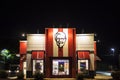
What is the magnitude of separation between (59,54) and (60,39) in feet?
7.38

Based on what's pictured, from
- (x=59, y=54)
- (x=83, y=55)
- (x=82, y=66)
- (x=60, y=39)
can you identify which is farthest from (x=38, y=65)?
(x=83, y=55)

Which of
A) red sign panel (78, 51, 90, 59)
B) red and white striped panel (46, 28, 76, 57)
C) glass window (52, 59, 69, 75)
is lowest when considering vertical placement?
glass window (52, 59, 69, 75)

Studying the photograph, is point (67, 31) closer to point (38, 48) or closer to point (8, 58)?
point (38, 48)

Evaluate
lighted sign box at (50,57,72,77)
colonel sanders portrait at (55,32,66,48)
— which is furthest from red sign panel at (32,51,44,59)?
colonel sanders portrait at (55,32,66,48)

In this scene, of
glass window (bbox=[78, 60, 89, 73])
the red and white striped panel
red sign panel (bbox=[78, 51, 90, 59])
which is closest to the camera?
the red and white striped panel

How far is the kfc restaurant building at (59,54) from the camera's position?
4631 cm

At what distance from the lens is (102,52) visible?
106500 millimetres

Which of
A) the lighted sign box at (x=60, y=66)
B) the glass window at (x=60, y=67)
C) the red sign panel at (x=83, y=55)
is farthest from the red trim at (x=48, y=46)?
the red sign panel at (x=83, y=55)

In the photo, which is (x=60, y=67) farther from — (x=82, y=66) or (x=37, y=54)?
(x=37, y=54)

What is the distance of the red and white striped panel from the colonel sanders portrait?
0.46m

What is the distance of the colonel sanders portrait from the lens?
46.5 meters

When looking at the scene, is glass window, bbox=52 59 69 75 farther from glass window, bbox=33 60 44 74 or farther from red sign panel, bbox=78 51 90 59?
red sign panel, bbox=78 51 90 59

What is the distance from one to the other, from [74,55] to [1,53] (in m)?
37.3

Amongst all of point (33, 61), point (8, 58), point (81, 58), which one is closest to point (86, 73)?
point (81, 58)
